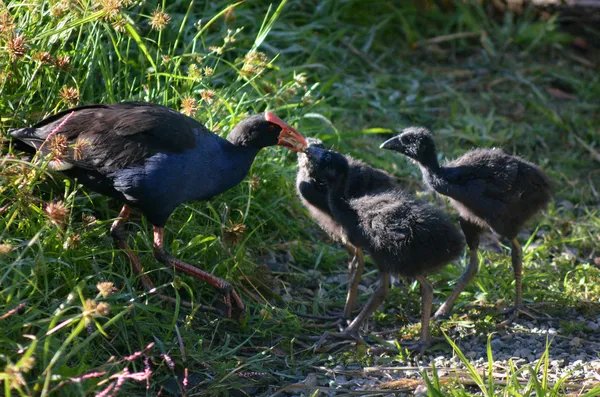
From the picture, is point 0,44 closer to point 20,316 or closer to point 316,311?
point 20,316

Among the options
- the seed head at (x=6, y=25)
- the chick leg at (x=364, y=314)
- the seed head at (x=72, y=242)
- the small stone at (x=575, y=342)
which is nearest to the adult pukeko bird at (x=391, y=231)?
the chick leg at (x=364, y=314)

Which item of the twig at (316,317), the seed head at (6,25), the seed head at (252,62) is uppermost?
the seed head at (6,25)

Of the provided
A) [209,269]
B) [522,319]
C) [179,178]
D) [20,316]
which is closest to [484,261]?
[522,319]

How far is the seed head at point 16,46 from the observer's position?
14.9 ft

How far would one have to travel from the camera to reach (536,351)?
4.61 metres

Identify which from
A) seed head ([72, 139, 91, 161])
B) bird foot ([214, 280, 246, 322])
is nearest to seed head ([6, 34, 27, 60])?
seed head ([72, 139, 91, 161])

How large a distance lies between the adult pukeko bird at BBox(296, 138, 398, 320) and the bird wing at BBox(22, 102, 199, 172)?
→ 795 millimetres

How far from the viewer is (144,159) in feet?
14.6

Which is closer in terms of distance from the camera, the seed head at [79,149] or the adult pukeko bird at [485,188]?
the seed head at [79,149]

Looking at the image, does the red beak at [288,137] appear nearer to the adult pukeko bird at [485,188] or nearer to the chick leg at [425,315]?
the adult pukeko bird at [485,188]

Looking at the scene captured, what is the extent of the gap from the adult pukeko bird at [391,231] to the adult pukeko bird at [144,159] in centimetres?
58

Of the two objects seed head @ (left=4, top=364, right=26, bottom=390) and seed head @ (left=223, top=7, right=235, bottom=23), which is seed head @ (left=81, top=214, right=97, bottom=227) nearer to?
seed head @ (left=4, top=364, right=26, bottom=390)

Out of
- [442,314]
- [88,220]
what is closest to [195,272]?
[88,220]

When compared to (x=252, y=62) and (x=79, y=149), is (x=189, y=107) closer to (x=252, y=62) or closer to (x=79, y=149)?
(x=252, y=62)
